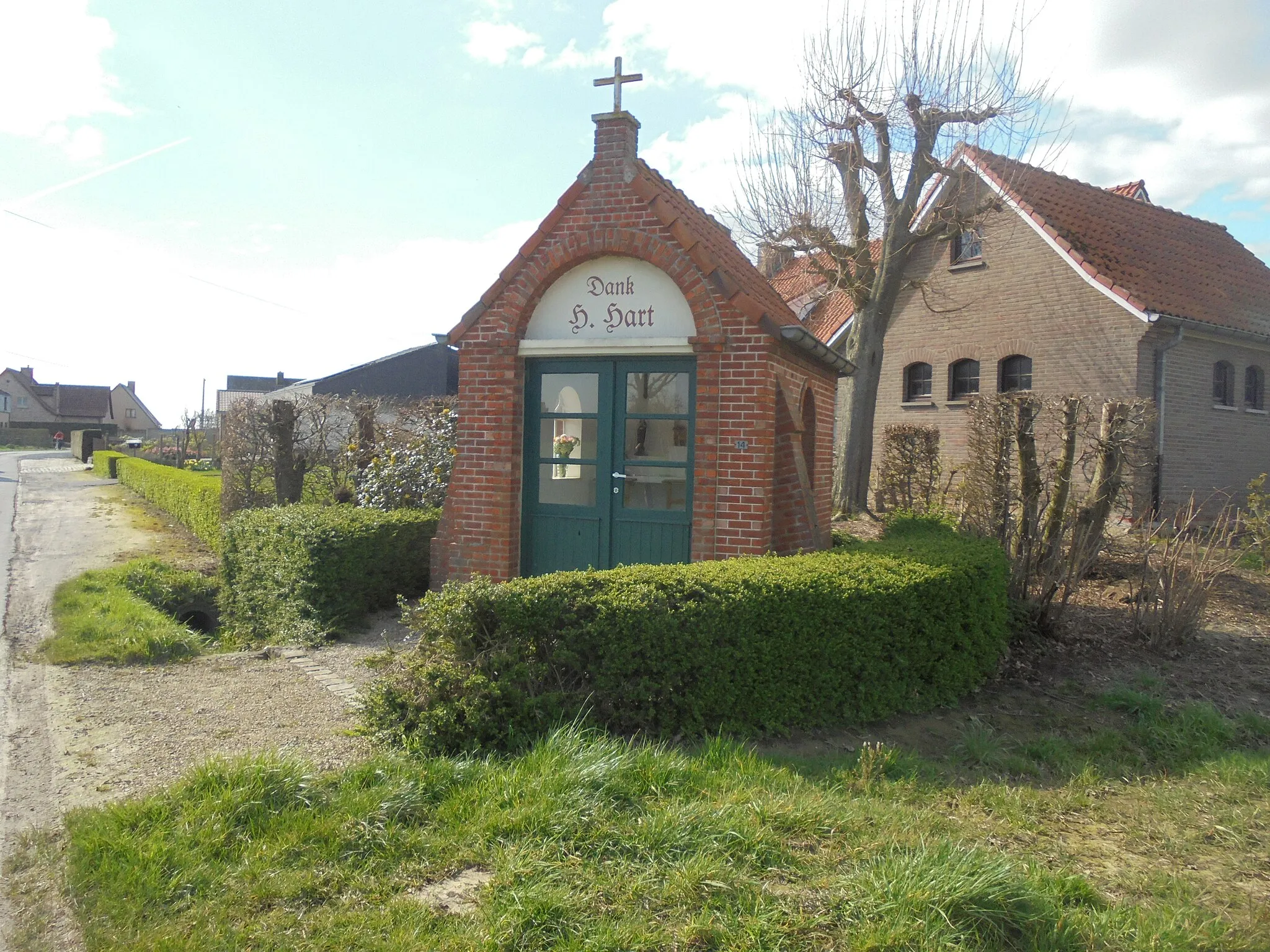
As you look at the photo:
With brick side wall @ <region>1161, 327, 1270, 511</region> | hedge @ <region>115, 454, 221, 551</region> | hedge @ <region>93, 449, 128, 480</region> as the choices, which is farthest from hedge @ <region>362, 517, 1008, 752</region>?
hedge @ <region>93, 449, 128, 480</region>

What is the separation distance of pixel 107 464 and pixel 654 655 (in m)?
32.9

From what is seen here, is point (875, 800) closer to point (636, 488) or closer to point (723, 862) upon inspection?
point (723, 862)

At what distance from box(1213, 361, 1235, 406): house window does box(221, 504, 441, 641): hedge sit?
628 inches

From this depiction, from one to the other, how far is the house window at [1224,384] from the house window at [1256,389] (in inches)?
30.4

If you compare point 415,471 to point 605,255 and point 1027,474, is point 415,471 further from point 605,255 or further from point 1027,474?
point 1027,474

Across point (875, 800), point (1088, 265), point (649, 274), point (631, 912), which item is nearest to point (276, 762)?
point (631, 912)

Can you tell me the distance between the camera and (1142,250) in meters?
18.7

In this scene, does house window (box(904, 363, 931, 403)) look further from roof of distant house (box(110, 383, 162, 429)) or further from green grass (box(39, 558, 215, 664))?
roof of distant house (box(110, 383, 162, 429))

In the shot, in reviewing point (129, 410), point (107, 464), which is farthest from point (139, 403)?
point (107, 464)

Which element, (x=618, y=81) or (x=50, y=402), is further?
(x=50, y=402)

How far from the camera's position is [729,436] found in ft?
24.8

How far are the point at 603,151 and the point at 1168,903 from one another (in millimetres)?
6848

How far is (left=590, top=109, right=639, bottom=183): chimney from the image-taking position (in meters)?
8.04

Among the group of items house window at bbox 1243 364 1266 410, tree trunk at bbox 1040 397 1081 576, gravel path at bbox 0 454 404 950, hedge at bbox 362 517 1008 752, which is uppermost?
house window at bbox 1243 364 1266 410
